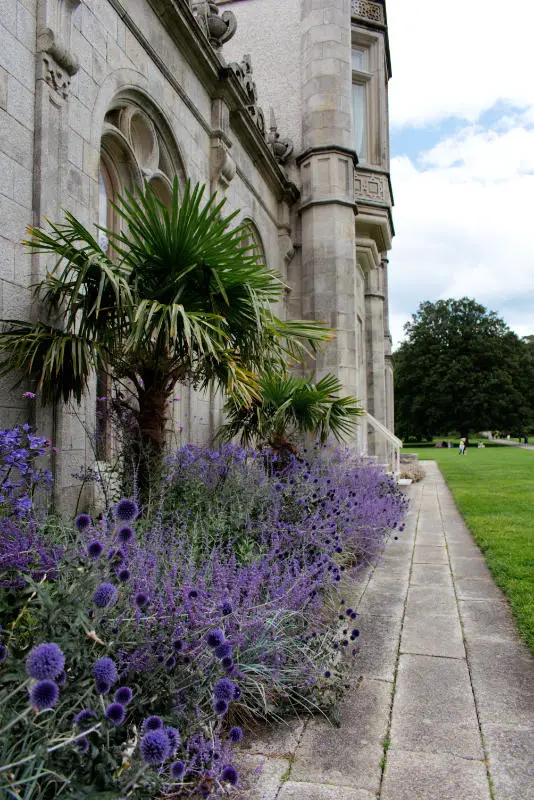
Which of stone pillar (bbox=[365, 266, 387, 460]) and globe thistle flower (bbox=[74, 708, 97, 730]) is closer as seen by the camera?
globe thistle flower (bbox=[74, 708, 97, 730])

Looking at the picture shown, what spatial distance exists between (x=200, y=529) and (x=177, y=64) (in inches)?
209

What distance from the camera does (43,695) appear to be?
1.08 m

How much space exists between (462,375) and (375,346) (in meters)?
32.8

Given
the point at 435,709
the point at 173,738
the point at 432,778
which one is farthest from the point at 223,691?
the point at 435,709

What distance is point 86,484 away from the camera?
4391mm

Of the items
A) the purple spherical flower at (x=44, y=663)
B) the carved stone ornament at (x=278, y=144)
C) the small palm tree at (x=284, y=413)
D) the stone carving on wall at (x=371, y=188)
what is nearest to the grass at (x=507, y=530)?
the small palm tree at (x=284, y=413)

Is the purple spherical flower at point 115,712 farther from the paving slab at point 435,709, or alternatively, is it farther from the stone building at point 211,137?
the stone building at point 211,137

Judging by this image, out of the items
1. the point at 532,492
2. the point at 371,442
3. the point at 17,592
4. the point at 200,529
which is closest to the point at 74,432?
the point at 200,529

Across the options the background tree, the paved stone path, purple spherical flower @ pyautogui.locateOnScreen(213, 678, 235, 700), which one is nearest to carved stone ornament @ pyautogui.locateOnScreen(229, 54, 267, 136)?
the paved stone path

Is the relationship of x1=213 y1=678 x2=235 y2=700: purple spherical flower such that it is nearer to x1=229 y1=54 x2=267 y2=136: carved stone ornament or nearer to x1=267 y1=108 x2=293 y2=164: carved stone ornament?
x1=229 y1=54 x2=267 y2=136: carved stone ornament

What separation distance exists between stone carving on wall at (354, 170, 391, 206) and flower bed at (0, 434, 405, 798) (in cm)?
937

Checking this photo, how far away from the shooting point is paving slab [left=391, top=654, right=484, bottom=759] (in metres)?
2.08

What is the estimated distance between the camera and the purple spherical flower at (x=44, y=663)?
110 centimetres

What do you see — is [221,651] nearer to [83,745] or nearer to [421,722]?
[83,745]
